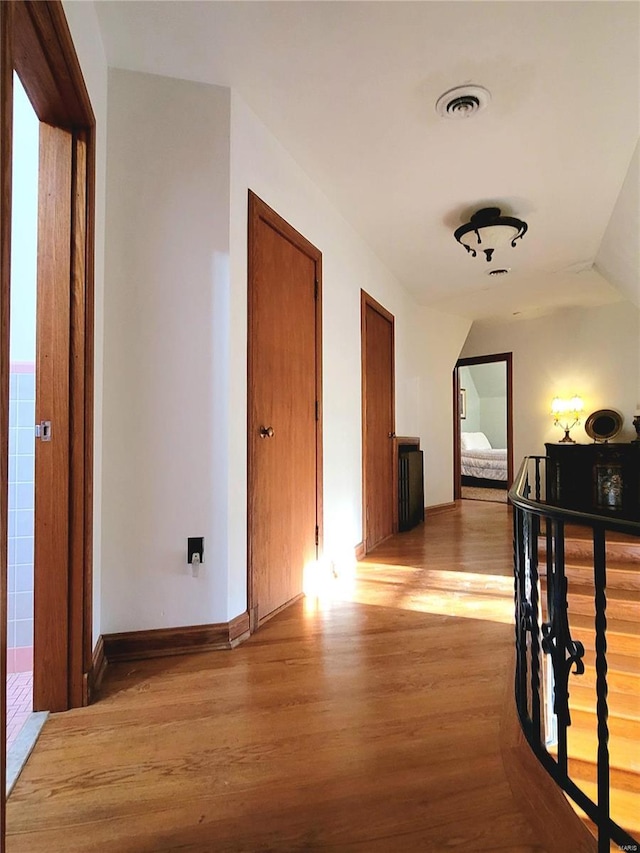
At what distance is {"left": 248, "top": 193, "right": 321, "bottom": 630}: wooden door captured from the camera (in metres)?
2.30

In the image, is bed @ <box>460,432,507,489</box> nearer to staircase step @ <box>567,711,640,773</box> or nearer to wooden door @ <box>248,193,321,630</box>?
staircase step @ <box>567,711,640,773</box>

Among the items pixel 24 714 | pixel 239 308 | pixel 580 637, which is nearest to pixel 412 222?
pixel 239 308

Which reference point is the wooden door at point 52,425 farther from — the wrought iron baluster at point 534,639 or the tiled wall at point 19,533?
the wrought iron baluster at point 534,639

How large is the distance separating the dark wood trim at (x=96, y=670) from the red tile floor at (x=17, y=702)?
8.0 inches

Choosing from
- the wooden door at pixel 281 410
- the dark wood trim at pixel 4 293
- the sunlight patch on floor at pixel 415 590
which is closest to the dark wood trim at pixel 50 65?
the dark wood trim at pixel 4 293

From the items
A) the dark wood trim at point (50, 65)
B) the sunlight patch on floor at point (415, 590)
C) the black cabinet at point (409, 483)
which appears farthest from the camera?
the black cabinet at point (409, 483)

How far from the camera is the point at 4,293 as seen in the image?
952mm

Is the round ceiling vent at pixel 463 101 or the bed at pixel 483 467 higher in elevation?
the round ceiling vent at pixel 463 101

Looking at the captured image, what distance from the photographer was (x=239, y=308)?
2.17m

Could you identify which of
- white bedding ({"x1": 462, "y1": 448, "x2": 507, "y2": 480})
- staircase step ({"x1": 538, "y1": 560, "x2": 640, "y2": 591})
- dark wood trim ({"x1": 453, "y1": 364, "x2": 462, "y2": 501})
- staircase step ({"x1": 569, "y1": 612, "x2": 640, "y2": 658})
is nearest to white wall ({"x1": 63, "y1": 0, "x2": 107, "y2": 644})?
staircase step ({"x1": 569, "y1": 612, "x2": 640, "y2": 658})

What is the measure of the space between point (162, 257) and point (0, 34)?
3.58 feet

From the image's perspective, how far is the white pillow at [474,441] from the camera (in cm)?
959

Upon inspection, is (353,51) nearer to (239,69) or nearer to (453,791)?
(239,69)

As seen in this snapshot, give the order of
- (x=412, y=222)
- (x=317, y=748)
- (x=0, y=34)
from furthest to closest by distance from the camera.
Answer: (x=412, y=222), (x=317, y=748), (x=0, y=34)
